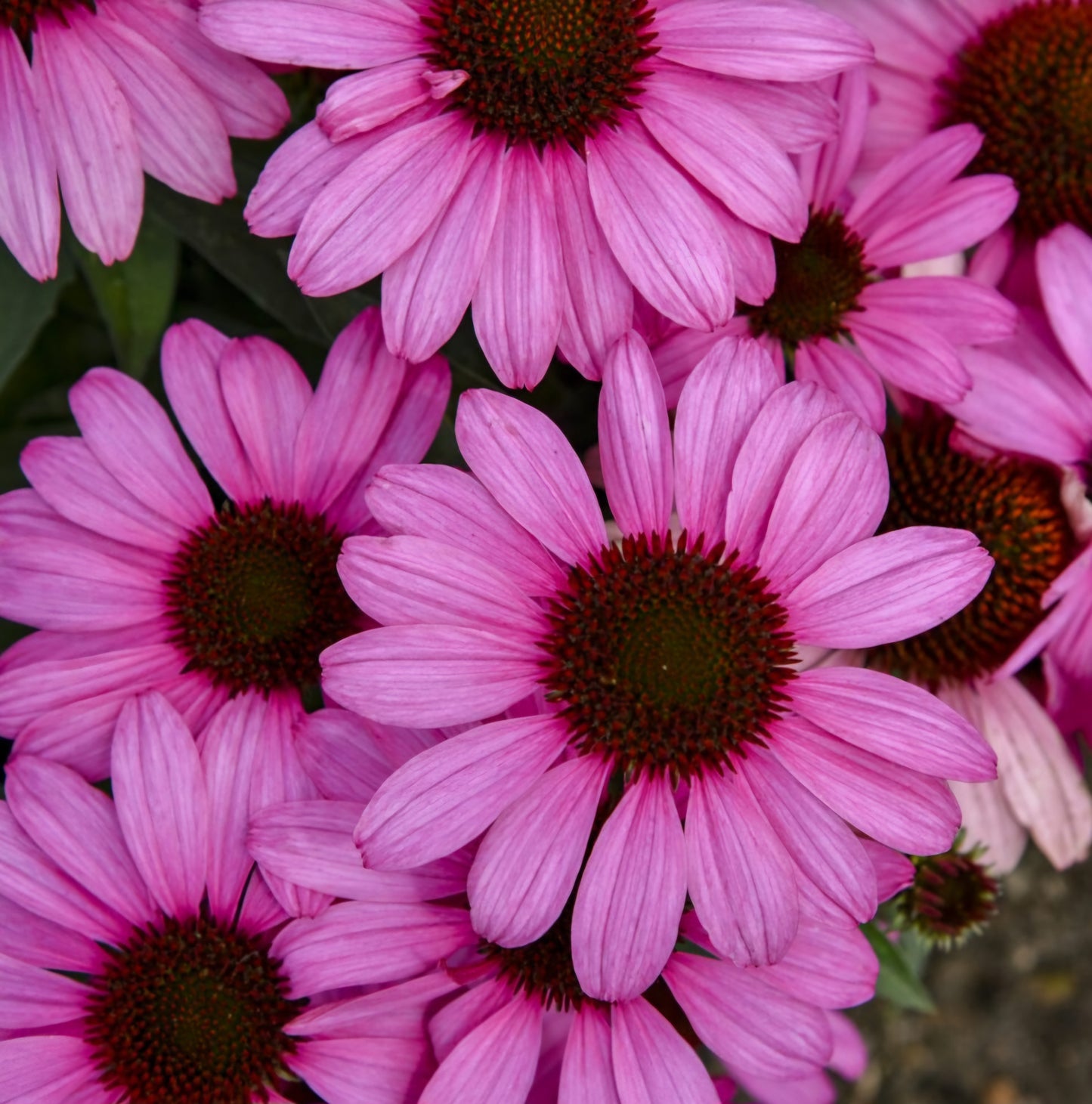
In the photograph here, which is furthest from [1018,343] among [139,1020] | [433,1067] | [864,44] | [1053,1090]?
[1053,1090]

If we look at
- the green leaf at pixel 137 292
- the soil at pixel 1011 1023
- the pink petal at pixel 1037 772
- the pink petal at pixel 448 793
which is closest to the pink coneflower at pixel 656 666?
the pink petal at pixel 448 793

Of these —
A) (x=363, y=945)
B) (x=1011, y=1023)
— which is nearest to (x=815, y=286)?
(x=363, y=945)

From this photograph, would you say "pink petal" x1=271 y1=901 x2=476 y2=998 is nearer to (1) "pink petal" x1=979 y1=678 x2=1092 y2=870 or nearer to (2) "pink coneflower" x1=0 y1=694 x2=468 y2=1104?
(2) "pink coneflower" x1=0 y1=694 x2=468 y2=1104

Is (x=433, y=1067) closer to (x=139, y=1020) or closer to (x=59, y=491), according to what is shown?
(x=139, y=1020)

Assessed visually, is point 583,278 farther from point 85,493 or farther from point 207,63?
point 85,493

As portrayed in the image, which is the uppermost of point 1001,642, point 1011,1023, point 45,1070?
point 1001,642

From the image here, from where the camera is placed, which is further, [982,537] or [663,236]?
[982,537]
